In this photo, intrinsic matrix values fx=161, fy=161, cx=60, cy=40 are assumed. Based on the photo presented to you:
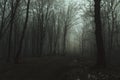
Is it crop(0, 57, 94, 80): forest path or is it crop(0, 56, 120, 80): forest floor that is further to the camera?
crop(0, 57, 94, 80): forest path

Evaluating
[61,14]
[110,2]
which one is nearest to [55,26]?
[61,14]

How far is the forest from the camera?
13113 millimetres

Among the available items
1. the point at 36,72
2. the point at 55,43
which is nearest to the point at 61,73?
the point at 36,72

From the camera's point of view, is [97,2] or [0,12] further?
[0,12]

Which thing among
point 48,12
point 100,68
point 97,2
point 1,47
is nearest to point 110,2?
point 48,12

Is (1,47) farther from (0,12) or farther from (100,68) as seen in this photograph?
(100,68)

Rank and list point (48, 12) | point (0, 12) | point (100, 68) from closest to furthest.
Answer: point (100, 68)
point (0, 12)
point (48, 12)

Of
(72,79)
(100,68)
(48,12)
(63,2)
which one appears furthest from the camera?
(63,2)

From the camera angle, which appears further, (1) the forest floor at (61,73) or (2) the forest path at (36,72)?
(2) the forest path at (36,72)

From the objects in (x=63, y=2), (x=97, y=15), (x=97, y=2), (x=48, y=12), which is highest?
(x=63, y=2)

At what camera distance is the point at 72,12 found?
2362 inches

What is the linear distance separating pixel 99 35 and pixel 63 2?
47.6 metres

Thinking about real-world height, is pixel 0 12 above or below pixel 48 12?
below

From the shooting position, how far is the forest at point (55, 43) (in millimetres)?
13113
